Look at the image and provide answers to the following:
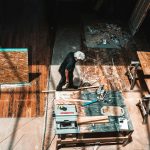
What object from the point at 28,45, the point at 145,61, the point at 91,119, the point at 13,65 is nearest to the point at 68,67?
the point at 91,119

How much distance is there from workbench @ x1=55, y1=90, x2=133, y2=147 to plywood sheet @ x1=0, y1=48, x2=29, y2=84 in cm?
125

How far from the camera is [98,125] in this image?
8195 mm

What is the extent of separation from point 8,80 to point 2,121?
1.24 metres

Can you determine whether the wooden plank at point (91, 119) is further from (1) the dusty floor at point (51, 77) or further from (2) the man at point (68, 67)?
(2) the man at point (68, 67)

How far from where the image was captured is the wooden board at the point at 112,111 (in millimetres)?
8495

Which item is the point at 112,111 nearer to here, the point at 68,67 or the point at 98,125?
the point at 98,125

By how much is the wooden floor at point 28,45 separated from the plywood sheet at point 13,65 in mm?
281

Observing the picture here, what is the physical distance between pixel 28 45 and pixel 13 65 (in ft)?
5.90

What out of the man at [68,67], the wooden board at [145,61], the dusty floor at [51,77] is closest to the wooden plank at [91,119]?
the dusty floor at [51,77]

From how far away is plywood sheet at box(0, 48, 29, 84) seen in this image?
30.0 feet

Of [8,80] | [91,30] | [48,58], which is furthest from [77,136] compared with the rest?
[91,30]

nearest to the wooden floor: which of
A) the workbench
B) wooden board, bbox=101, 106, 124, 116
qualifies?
the workbench

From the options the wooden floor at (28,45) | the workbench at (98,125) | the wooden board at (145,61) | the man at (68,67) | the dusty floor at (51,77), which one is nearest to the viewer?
the workbench at (98,125)

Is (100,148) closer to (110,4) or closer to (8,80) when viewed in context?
(8,80)
